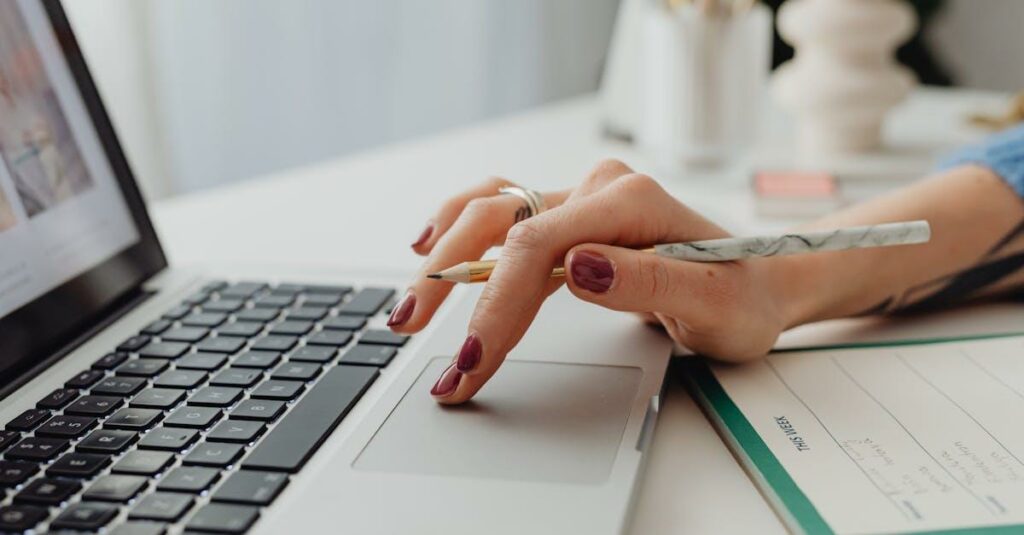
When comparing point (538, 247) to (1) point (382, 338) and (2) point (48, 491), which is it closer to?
(1) point (382, 338)

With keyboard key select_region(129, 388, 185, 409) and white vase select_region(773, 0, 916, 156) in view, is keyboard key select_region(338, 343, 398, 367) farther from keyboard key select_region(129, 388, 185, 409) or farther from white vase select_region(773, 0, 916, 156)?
white vase select_region(773, 0, 916, 156)

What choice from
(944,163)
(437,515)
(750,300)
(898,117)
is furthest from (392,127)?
(437,515)

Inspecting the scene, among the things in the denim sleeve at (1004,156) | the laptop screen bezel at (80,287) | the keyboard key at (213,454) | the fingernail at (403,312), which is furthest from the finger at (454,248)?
the denim sleeve at (1004,156)

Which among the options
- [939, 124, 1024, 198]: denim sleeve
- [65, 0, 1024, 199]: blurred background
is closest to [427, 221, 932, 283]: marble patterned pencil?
[939, 124, 1024, 198]: denim sleeve

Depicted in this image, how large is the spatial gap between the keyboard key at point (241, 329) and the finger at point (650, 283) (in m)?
0.21

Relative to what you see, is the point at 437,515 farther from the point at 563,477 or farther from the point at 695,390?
the point at 695,390

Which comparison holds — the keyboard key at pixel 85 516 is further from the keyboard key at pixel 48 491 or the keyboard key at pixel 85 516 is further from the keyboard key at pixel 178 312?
the keyboard key at pixel 178 312

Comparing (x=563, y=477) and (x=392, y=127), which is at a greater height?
(x=563, y=477)

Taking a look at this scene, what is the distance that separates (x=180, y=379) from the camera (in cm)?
54

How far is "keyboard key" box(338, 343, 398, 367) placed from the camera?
1.83 feet

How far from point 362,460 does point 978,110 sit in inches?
43.4

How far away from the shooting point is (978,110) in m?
1.28

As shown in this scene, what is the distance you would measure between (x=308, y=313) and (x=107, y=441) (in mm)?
180

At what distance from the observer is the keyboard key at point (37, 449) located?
457 millimetres
